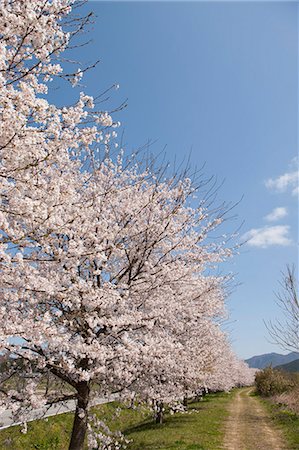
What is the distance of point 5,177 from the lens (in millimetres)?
5223

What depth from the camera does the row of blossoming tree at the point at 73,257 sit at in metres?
5.20

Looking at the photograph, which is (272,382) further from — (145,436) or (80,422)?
(80,422)

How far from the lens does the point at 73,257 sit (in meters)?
6.58

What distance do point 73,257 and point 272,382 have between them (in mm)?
43622

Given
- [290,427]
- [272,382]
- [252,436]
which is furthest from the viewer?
[272,382]

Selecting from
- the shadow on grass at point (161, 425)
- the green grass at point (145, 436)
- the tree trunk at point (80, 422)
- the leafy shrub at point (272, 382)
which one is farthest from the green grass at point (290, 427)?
the leafy shrub at point (272, 382)

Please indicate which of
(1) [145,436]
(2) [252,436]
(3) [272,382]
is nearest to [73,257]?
(1) [145,436]

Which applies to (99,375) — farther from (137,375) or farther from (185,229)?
(185,229)

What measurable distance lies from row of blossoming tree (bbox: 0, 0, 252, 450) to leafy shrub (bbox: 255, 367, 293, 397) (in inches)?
1169

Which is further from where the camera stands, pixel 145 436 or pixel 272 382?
pixel 272 382

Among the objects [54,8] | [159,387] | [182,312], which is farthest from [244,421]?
[54,8]

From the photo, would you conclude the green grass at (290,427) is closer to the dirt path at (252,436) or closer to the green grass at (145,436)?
the dirt path at (252,436)

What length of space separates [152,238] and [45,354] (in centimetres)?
375

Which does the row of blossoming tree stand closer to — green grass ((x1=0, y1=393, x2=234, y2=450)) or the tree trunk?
the tree trunk
